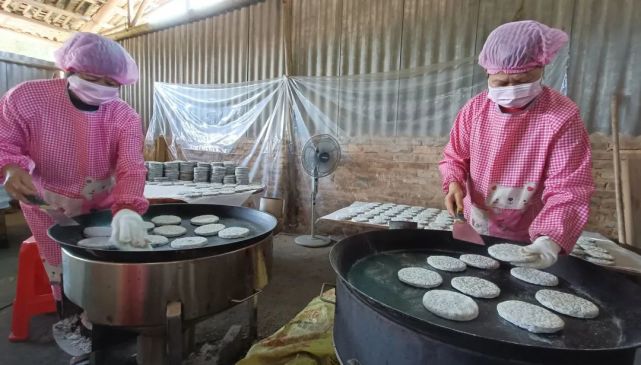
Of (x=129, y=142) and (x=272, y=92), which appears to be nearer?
(x=129, y=142)

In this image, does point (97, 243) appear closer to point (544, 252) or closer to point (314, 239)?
point (544, 252)

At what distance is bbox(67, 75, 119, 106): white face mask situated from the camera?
1.65 m

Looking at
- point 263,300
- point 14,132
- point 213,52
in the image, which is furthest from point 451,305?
point 213,52

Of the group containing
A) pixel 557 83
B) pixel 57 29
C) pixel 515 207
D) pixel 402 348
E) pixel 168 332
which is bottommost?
pixel 168 332

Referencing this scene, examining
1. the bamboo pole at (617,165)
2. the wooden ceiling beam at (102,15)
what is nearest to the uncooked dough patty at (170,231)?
the bamboo pole at (617,165)

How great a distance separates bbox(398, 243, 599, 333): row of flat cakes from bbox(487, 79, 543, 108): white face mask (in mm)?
680

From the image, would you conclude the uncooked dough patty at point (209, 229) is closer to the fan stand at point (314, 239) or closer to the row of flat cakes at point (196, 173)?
the fan stand at point (314, 239)

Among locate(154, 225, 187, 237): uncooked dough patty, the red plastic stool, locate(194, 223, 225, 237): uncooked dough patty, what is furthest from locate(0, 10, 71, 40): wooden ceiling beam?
locate(194, 223, 225, 237): uncooked dough patty

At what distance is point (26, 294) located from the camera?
2494mm

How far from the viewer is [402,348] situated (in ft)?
2.83

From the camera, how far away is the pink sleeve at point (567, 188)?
4.02 feet

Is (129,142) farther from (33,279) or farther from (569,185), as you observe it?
(569,185)

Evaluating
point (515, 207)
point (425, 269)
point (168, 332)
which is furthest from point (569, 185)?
point (168, 332)

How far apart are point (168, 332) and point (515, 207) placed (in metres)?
1.71
